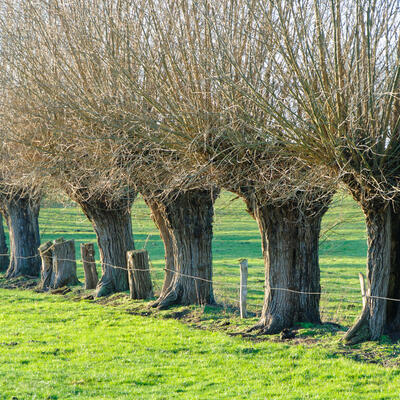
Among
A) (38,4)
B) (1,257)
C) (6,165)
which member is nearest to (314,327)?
(38,4)

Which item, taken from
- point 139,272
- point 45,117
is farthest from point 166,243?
point 45,117

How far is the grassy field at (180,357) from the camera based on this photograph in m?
8.49

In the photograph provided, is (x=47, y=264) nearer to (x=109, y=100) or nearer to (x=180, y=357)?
(x=109, y=100)

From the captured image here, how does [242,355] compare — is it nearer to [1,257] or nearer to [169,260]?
[169,260]

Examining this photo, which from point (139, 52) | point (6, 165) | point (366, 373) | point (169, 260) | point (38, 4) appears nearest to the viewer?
point (366, 373)

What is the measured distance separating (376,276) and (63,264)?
11.6 m

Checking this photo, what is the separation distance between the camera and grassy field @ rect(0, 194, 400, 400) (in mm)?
8492

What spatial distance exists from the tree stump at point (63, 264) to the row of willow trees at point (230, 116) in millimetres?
5105

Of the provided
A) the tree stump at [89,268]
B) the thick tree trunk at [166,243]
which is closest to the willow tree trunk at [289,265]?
the thick tree trunk at [166,243]

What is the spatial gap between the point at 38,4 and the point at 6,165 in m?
5.49

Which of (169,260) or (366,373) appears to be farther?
(169,260)

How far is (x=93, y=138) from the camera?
37.4ft

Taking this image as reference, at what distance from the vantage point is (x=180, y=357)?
10336mm

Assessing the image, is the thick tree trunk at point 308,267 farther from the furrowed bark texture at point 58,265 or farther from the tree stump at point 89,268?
the furrowed bark texture at point 58,265
